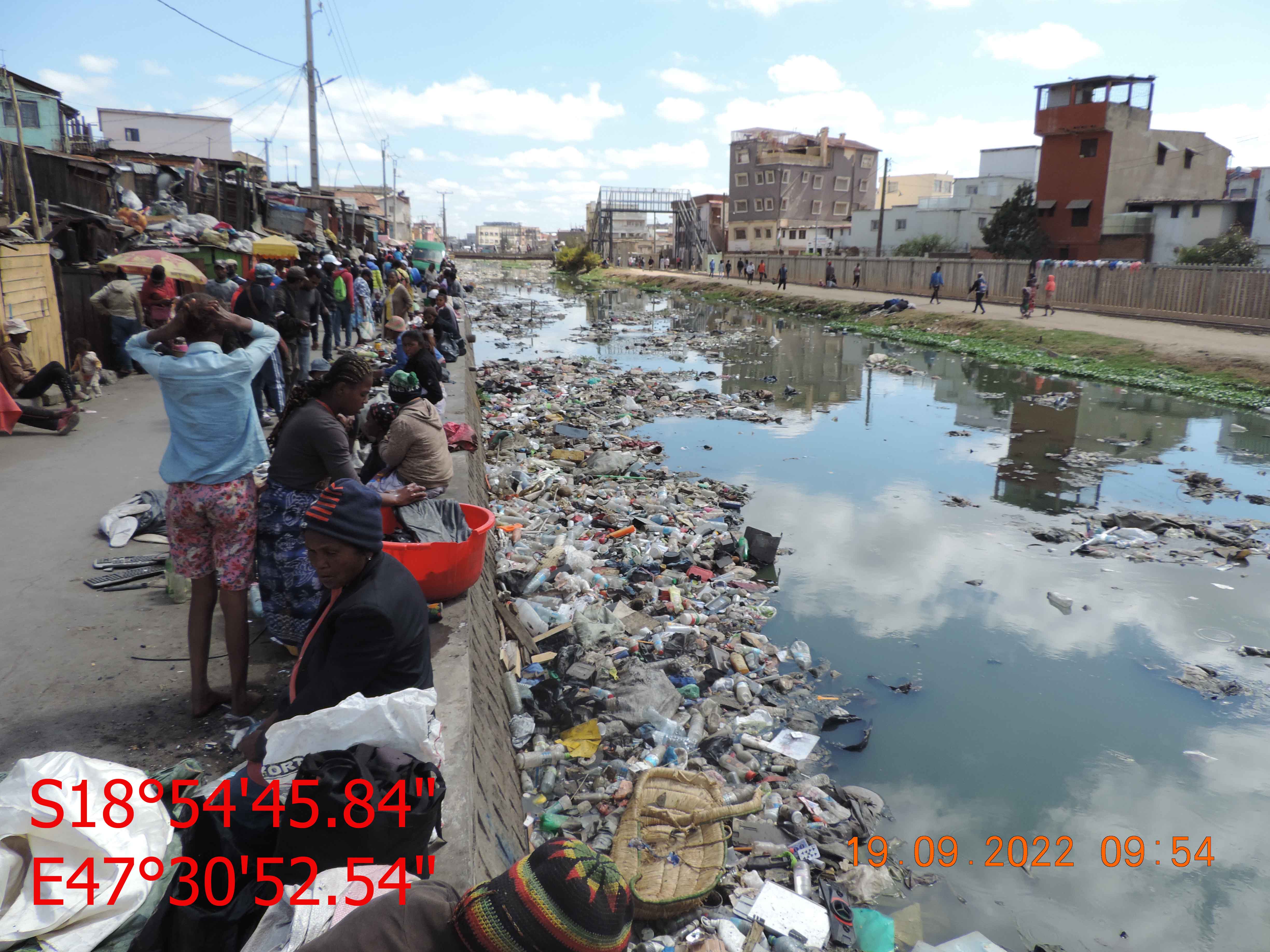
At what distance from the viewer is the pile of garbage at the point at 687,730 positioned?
351 centimetres

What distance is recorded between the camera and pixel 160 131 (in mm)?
45906

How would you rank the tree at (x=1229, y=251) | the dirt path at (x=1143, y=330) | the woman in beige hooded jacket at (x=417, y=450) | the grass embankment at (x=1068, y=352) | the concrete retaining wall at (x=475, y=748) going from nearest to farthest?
the concrete retaining wall at (x=475, y=748) < the woman in beige hooded jacket at (x=417, y=450) < the grass embankment at (x=1068, y=352) < the dirt path at (x=1143, y=330) < the tree at (x=1229, y=251)

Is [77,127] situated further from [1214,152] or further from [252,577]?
[1214,152]

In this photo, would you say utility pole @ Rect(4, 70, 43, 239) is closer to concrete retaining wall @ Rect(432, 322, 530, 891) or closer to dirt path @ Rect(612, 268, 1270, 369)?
concrete retaining wall @ Rect(432, 322, 530, 891)

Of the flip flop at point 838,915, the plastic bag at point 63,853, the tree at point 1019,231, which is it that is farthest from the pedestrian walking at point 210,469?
the tree at point 1019,231

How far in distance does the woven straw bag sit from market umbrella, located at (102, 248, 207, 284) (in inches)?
344

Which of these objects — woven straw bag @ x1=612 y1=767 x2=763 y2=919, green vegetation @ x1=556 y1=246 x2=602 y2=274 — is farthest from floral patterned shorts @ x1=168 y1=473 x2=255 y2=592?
green vegetation @ x1=556 y1=246 x2=602 y2=274

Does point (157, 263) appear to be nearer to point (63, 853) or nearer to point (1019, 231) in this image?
point (63, 853)

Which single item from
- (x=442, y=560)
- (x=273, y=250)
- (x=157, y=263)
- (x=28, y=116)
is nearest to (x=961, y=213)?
(x=273, y=250)

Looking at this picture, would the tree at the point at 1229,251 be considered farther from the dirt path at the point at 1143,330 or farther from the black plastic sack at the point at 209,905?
the black plastic sack at the point at 209,905

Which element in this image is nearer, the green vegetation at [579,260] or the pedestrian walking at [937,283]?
the pedestrian walking at [937,283]

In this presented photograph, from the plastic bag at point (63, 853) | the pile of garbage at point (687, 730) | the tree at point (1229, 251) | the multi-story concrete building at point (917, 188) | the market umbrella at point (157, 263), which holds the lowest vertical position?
the pile of garbage at point (687, 730)

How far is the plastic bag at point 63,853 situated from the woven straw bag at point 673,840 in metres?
1.99

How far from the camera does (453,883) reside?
244cm
